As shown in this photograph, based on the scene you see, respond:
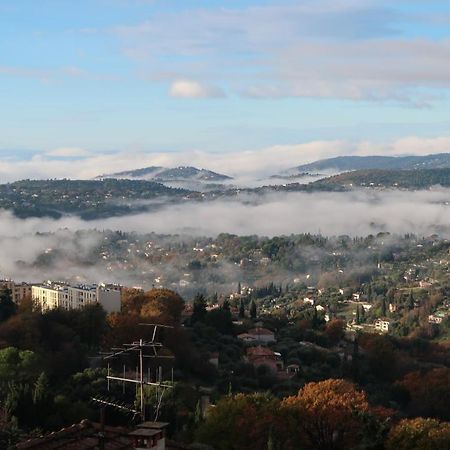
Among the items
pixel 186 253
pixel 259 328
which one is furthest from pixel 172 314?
pixel 186 253

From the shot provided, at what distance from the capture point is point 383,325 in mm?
98125

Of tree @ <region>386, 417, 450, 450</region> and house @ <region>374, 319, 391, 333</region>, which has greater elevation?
tree @ <region>386, 417, 450, 450</region>

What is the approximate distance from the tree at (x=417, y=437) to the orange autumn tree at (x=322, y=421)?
1419 millimetres

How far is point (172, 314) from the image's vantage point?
167 feet

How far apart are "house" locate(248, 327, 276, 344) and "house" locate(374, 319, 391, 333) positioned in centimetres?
3920

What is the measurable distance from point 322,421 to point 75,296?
30.6 m

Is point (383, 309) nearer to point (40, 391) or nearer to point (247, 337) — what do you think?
point (247, 337)

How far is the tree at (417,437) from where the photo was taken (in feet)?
86.8

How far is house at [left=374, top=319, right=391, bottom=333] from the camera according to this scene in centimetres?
9612

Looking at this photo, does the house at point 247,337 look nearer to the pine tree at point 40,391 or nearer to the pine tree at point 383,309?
the pine tree at point 40,391

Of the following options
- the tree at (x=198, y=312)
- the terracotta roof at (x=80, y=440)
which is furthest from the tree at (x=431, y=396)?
the terracotta roof at (x=80, y=440)

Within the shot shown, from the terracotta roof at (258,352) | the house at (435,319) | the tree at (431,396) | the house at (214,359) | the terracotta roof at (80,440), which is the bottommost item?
the house at (435,319)

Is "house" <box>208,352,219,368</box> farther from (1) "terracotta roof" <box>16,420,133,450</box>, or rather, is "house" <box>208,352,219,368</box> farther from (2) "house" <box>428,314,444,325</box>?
(2) "house" <box>428,314,444,325</box>

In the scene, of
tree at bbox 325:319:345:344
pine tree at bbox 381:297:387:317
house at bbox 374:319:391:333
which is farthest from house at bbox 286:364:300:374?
pine tree at bbox 381:297:387:317
